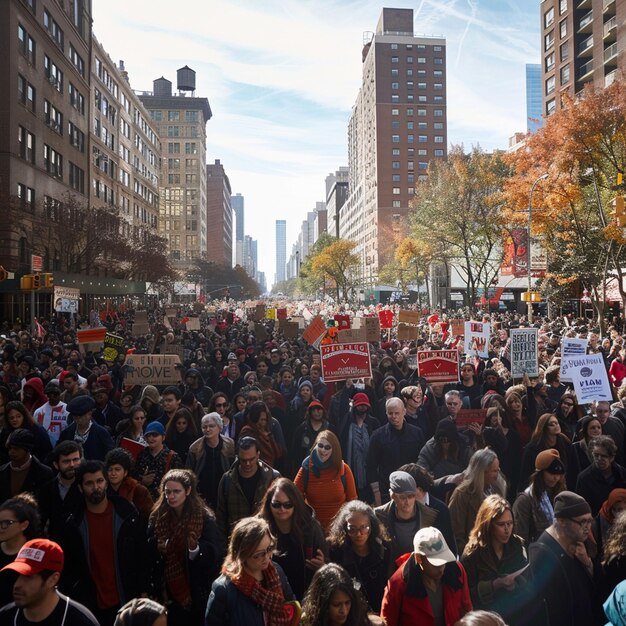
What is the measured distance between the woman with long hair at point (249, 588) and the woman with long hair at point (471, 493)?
1994mm

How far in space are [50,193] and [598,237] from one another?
33793 mm

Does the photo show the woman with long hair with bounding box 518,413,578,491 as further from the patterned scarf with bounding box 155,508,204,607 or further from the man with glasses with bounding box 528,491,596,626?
the patterned scarf with bounding box 155,508,204,607

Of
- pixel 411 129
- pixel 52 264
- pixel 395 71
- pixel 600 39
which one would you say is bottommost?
pixel 52 264

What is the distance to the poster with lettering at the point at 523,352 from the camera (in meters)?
10.4

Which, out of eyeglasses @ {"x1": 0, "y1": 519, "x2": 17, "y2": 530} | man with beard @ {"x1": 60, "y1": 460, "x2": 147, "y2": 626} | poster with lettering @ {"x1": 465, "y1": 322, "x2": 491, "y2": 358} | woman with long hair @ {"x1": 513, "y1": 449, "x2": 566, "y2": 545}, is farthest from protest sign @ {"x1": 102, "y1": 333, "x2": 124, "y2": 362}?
woman with long hair @ {"x1": 513, "y1": 449, "x2": 566, "y2": 545}

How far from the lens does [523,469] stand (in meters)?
6.23

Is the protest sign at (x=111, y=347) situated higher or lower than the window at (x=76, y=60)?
lower

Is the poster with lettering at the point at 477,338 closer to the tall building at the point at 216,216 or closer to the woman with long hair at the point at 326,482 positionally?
the woman with long hair at the point at 326,482

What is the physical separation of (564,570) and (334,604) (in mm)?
1561

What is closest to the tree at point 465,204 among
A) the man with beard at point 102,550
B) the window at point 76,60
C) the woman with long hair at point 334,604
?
the window at point 76,60

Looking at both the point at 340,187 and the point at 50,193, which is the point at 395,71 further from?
the point at 50,193

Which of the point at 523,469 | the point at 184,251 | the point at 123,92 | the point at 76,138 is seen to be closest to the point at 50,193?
the point at 76,138

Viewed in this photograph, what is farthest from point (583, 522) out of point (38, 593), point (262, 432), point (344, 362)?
point (344, 362)

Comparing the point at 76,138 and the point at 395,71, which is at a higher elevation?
the point at 395,71
